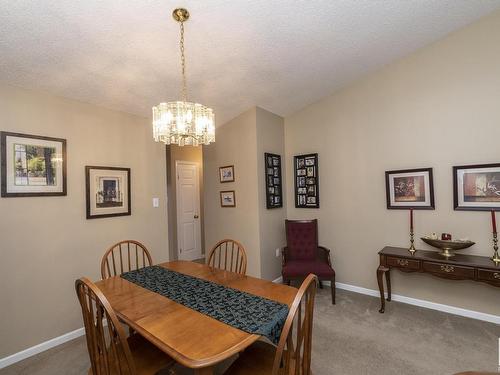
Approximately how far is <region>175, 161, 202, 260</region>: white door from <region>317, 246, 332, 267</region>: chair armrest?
272 centimetres

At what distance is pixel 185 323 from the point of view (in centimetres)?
131

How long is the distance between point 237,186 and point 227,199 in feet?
0.97

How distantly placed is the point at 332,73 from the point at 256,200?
1.88 m

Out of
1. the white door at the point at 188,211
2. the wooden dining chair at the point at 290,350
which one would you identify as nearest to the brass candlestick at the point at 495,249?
the wooden dining chair at the point at 290,350

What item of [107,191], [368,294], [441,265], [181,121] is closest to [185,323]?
[181,121]

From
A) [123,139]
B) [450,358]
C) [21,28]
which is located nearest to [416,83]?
[450,358]

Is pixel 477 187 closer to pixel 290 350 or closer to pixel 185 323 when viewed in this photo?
pixel 290 350

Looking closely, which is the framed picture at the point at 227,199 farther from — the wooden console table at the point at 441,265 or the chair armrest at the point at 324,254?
the wooden console table at the point at 441,265

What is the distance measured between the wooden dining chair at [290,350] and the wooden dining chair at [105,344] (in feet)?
1.51

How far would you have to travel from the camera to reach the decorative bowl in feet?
8.16

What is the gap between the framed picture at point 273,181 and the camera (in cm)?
365

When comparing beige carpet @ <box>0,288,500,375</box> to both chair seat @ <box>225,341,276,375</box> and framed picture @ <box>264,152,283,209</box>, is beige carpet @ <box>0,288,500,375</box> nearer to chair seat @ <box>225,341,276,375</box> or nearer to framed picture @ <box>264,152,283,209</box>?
chair seat @ <box>225,341,276,375</box>

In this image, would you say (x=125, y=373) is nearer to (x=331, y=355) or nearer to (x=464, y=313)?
(x=331, y=355)

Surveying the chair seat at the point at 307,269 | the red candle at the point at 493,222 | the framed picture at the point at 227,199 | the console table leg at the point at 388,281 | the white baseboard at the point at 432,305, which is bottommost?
the white baseboard at the point at 432,305
